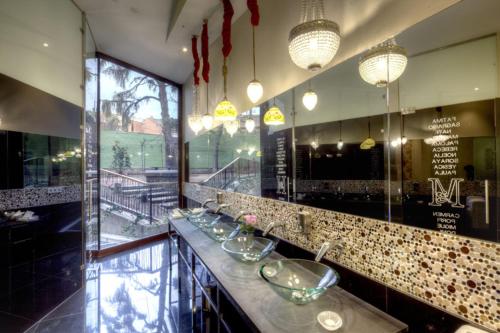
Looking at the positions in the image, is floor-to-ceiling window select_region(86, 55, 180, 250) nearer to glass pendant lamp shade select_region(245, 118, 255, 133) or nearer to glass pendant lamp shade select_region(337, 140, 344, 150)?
glass pendant lamp shade select_region(245, 118, 255, 133)

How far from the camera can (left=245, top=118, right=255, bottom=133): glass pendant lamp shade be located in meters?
2.79

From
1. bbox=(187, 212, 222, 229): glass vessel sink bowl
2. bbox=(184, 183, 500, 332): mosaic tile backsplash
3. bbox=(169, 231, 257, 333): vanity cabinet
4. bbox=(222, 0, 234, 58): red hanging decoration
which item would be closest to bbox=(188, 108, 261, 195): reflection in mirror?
bbox=(187, 212, 222, 229): glass vessel sink bowl

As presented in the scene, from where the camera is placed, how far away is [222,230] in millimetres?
2930

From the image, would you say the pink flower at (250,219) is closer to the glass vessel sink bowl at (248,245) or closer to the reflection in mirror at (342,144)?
the glass vessel sink bowl at (248,245)

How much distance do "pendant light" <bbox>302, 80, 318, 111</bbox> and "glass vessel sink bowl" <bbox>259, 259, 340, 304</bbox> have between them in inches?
44.6

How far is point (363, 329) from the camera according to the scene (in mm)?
1135

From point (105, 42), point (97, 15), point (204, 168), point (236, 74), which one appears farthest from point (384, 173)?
point (105, 42)

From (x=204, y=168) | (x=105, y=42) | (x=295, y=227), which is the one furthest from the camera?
(x=204, y=168)

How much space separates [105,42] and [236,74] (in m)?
2.60

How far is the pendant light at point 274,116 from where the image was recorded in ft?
7.32

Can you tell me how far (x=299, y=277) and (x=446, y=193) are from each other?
102 cm

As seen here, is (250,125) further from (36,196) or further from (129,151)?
(129,151)

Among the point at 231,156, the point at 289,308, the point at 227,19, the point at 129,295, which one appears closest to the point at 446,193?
the point at 289,308

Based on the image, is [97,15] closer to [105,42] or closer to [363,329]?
[105,42]
